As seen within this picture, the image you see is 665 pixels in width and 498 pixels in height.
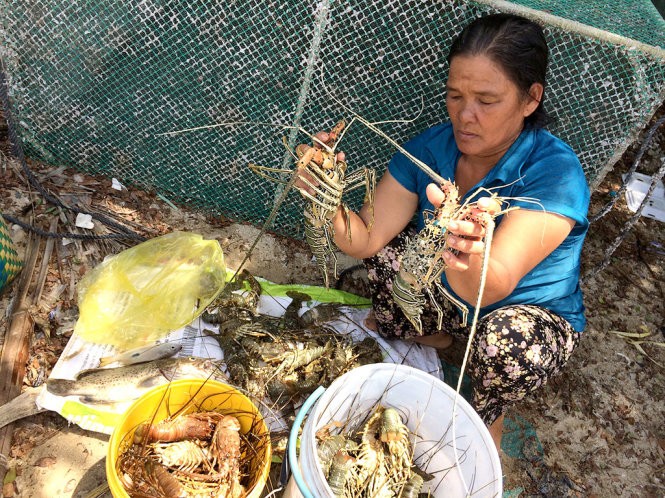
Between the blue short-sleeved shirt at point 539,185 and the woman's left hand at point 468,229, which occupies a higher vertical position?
the woman's left hand at point 468,229

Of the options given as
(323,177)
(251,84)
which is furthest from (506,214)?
(251,84)

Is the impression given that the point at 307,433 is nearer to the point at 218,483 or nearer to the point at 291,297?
the point at 218,483

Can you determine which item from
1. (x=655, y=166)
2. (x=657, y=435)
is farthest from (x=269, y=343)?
(x=655, y=166)

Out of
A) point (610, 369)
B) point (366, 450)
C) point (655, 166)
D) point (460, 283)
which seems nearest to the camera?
point (460, 283)

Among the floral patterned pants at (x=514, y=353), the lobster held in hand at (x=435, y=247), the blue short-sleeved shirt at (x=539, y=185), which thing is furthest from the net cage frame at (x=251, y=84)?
the floral patterned pants at (x=514, y=353)

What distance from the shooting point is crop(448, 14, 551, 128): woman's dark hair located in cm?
220

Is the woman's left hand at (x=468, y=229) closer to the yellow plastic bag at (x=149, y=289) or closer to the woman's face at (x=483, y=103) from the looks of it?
the woman's face at (x=483, y=103)

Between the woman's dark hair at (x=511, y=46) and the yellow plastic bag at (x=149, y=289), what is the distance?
6.14 feet

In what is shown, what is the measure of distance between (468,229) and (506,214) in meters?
0.54

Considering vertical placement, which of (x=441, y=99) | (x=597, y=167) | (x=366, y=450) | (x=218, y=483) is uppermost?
(x=441, y=99)

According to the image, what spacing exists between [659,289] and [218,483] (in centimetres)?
364

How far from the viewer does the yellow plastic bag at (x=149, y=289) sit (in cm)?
304

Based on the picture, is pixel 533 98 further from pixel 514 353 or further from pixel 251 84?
pixel 251 84

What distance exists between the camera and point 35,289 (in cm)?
324
